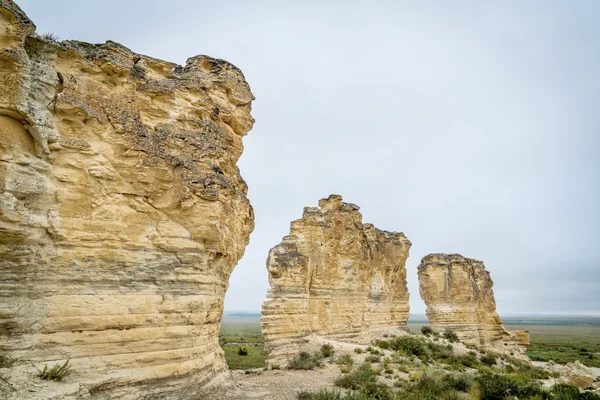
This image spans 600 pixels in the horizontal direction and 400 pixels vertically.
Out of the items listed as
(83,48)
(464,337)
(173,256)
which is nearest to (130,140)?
(83,48)

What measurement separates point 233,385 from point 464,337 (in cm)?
2818

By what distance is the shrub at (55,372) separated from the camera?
6074 mm

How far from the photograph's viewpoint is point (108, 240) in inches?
295

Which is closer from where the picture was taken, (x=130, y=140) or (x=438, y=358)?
(x=130, y=140)

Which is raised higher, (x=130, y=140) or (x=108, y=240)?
(x=130, y=140)

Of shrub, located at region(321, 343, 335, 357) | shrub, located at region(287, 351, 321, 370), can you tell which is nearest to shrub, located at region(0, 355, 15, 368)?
shrub, located at region(287, 351, 321, 370)

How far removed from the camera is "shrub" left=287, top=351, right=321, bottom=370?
16.2 meters

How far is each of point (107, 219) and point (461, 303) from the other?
107ft

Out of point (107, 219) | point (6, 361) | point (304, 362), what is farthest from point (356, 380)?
point (6, 361)

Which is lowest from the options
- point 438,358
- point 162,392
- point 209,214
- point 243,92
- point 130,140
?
point 438,358

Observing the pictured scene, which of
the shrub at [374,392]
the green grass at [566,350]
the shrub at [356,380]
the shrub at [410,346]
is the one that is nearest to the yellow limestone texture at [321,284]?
the shrub at [410,346]

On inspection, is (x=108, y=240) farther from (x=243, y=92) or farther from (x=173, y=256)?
(x=243, y=92)

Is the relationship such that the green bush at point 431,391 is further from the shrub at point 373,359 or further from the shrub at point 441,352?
the shrub at point 441,352

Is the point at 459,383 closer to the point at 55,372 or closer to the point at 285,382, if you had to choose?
the point at 285,382
